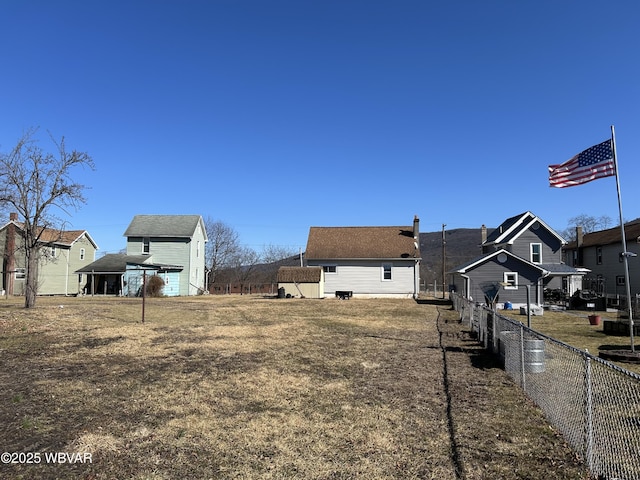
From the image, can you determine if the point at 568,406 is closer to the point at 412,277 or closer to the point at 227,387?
the point at 227,387

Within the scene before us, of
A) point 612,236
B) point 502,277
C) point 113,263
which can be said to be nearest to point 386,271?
point 502,277

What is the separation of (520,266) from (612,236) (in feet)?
45.7

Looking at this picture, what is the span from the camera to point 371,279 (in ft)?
127

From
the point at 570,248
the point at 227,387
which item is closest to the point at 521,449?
the point at 227,387

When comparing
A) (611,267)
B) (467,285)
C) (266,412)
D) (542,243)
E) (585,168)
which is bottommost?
(266,412)

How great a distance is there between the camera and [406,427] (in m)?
5.72

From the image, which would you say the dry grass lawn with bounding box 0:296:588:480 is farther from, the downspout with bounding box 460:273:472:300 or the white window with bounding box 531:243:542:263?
the white window with bounding box 531:243:542:263

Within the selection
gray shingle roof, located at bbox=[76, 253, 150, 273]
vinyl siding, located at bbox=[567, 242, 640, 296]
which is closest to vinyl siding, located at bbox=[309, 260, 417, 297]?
vinyl siding, located at bbox=[567, 242, 640, 296]

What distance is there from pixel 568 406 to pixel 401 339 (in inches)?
298

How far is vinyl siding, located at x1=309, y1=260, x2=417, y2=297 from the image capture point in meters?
38.4

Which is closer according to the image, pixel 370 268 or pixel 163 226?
pixel 370 268

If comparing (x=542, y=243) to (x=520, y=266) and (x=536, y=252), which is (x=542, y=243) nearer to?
(x=536, y=252)

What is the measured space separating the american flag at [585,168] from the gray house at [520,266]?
10.9 m

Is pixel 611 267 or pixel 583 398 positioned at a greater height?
pixel 611 267
